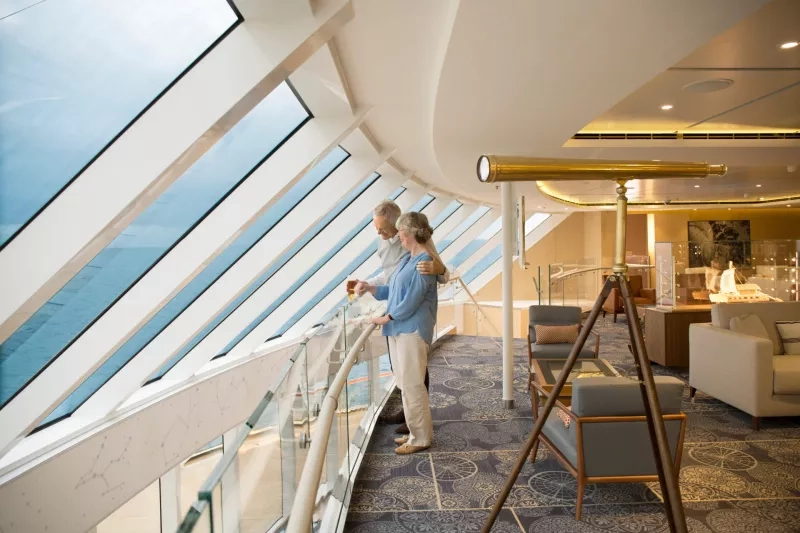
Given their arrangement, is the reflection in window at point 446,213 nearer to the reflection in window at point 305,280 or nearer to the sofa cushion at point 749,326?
the reflection in window at point 305,280

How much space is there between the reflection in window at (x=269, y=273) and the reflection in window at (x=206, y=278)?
558 millimetres

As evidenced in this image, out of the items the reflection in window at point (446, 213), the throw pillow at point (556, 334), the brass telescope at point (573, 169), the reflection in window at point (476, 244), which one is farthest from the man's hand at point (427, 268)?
the reflection in window at point (476, 244)

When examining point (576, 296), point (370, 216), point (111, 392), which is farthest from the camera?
point (576, 296)

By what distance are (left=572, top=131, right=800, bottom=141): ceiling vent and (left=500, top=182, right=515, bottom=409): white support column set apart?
107cm

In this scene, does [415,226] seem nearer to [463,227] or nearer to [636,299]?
[463,227]

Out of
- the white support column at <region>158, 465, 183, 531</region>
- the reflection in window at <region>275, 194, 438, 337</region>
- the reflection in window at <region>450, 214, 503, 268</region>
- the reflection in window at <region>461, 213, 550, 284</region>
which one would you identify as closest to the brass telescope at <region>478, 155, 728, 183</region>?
the white support column at <region>158, 465, 183, 531</region>

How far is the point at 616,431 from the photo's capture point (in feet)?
10.4

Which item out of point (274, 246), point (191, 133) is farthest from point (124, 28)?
point (274, 246)

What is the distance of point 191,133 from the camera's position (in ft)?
10.8

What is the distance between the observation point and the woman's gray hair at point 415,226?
154 inches

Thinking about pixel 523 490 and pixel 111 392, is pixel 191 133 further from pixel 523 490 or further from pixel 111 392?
pixel 111 392

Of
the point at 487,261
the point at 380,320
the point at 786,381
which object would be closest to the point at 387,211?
the point at 380,320

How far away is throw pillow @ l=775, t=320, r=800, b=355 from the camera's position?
220 inches

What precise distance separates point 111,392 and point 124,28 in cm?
391
